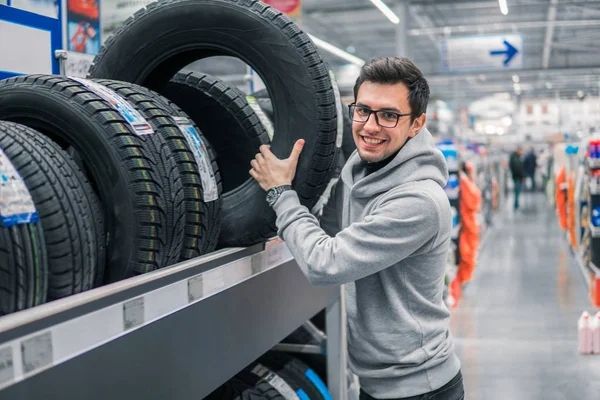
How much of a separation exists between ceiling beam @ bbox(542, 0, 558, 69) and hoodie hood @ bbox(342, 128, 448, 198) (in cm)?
1599

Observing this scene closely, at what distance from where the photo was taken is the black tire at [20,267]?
1151 mm

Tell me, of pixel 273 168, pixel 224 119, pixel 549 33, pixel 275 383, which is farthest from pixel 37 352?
pixel 549 33

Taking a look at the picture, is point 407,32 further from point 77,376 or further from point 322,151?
point 77,376

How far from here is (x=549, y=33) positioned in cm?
2136

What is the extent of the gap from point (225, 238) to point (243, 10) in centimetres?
61

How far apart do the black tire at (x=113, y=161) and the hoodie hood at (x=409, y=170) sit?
1.79ft

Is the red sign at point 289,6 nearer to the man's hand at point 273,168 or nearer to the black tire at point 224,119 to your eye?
the black tire at point 224,119

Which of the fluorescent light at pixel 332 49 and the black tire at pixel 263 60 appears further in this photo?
the fluorescent light at pixel 332 49

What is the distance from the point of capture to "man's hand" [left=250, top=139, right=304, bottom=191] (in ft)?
5.92

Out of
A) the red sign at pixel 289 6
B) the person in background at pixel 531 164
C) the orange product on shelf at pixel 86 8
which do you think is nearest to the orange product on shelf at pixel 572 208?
the red sign at pixel 289 6

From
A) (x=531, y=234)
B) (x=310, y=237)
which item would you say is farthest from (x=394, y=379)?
(x=531, y=234)

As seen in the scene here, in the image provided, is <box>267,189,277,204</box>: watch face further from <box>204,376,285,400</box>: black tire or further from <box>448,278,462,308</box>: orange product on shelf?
<box>448,278,462,308</box>: orange product on shelf

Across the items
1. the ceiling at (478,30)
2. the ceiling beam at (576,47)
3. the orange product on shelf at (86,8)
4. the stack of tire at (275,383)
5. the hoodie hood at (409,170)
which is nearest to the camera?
the hoodie hood at (409,170)

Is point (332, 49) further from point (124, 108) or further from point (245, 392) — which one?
point (124, 108)
